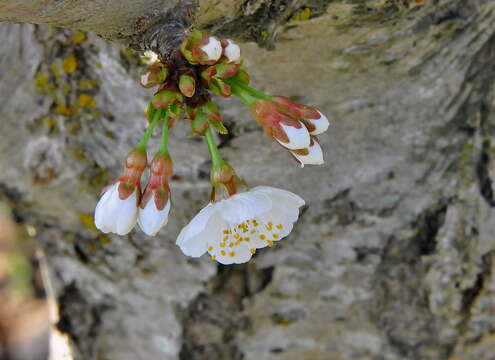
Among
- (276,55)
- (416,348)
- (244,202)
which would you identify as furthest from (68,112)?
(416,348)

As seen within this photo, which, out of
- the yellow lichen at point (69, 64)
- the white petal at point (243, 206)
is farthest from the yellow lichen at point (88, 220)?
the white petal at point (243, 206)

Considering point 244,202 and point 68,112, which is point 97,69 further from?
point 244,202

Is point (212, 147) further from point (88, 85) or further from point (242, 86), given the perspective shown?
point (88, 85)

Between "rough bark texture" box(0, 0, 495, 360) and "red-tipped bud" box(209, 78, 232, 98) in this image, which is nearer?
"red-tipped bud" box(209, 78, 232, 98)

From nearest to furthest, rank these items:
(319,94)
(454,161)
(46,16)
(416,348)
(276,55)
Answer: (46,16), (276,55), (319,94), (454,161), (416,348)

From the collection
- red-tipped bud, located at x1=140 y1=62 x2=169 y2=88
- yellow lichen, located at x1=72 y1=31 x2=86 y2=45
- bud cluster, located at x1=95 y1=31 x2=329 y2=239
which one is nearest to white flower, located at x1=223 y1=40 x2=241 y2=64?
bud cluster, located at x1=95 y1=31 x2=329 y2=239

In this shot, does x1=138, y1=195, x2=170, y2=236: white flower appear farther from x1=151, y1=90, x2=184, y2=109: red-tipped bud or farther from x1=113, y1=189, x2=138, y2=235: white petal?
x1=151, y1=90, x2=184, y2=109: red-tipped bud
